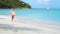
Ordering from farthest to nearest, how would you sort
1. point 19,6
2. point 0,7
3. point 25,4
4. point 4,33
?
point 25,4, point 19,6, point 0,7, point 4,33

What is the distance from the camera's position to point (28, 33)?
519 inches

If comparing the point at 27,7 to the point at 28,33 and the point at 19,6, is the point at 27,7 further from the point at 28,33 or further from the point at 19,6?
the point at 28,33

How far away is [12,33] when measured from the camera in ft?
41.5

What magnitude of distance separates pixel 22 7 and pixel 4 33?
410ft

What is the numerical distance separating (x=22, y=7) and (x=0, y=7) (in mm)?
29064

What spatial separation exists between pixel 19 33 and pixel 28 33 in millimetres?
635

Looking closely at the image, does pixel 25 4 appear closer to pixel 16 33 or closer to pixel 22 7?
pixel 22 7

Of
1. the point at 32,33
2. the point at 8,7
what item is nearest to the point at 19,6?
the point at 8,7

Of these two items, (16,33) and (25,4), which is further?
(25,4)

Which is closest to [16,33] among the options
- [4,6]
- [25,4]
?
[4,6]

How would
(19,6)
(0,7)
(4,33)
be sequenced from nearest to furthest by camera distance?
(4,33) → (0,7) → (19,6)

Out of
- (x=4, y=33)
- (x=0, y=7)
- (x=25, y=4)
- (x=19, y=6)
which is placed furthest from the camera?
(x=25, y=4)

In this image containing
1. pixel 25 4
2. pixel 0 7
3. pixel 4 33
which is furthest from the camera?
pixel 25 4

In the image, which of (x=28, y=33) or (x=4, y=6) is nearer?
(x=28, y=33)
